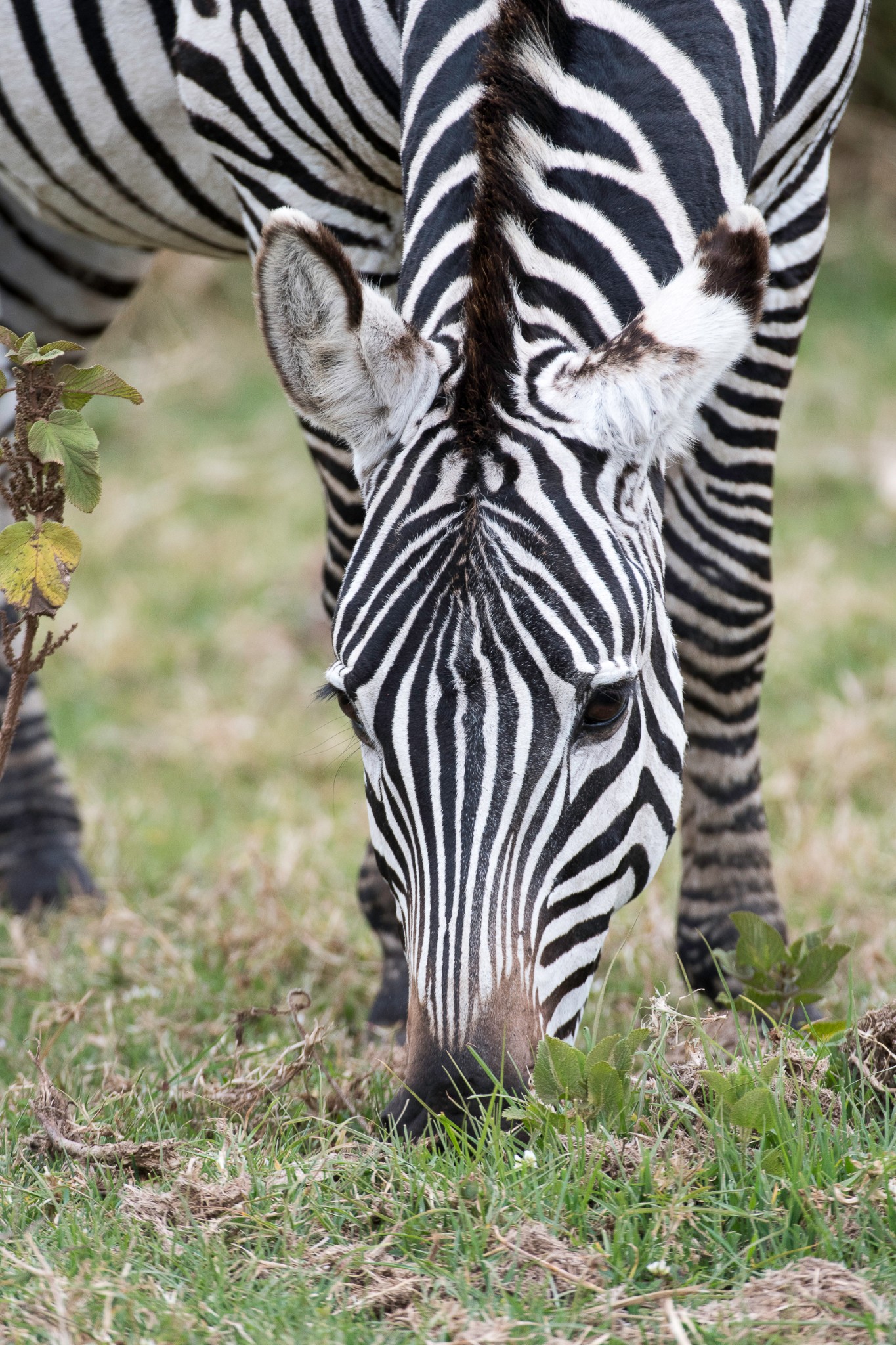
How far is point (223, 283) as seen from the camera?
13273 millimetres

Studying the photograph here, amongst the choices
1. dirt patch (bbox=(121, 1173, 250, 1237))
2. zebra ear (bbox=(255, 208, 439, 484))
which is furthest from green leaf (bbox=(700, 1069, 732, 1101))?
zebra ear (bbox=(255, 208, 439, 484))

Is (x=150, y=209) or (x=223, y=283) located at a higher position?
(x=223, y=283)

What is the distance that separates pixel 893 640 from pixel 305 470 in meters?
4.76

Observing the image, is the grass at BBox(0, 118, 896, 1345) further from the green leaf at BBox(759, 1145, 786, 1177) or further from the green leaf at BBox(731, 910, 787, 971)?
the green leaf at BBox(731, 910, 787, 971)

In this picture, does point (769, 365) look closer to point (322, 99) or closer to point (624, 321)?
point (624, 321)

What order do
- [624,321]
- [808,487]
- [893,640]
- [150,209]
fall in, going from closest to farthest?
1. [624,321]
2. [150,209]
3. [893,640]
4. [808,487]

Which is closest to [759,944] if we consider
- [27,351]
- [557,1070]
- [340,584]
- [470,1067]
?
[557,1070]

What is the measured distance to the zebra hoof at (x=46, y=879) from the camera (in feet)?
16.4

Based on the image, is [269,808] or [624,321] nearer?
[624,321]

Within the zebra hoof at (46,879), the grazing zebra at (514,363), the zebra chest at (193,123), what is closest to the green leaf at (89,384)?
the grazing zebra at (514,363)

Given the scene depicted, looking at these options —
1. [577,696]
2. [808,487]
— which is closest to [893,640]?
[808,487]

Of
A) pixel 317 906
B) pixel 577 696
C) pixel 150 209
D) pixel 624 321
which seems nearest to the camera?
pixel 577 696

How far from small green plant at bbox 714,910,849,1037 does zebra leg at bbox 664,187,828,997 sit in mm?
440

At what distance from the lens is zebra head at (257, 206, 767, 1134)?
2.35m
